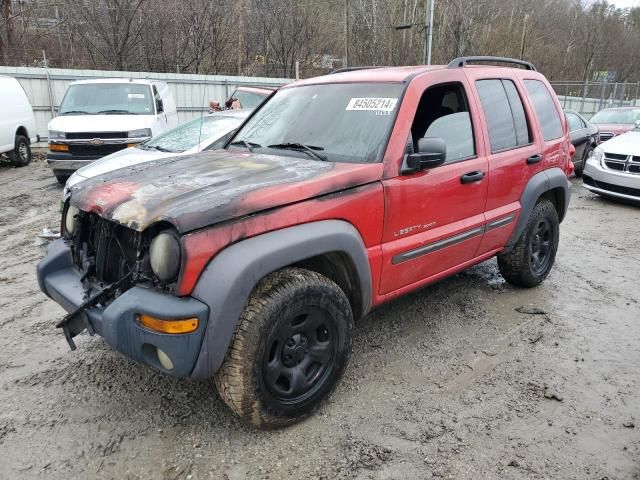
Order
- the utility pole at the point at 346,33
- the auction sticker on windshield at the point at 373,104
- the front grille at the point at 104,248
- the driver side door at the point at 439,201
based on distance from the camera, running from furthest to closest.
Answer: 1. the utility pole at the point at 346,33
2. the auction sticker on windshield at the point at 373,104
3. the driver side door at the point at 439,201
4. the front grille at the point at 104,248

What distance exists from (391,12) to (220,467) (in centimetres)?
2845

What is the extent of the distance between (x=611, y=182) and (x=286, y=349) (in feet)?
26.1

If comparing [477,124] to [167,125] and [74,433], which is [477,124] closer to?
[74,433]

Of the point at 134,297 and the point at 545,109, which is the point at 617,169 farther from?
the point at 134,297

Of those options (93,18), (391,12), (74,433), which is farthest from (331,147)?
(391,12)

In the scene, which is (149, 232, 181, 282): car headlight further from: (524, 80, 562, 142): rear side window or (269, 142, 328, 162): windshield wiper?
(524, 80, 562, 142): rear side window

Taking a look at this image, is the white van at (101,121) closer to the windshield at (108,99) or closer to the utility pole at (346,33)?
the windshield at (108,99)

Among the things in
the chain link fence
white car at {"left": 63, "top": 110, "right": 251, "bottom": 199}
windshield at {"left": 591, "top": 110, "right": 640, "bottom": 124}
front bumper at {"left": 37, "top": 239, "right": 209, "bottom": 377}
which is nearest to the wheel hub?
front bumper at {"left": 37, "top": 239, "right": 209, "bottom": 377}

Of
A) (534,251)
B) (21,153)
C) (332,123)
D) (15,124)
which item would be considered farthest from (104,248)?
(21,153)

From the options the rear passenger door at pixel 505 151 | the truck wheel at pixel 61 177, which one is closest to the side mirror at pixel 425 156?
the rear passenger door at pixel 505 151

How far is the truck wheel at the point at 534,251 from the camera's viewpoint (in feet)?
14.4

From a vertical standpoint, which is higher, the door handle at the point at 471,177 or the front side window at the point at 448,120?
the front side window at the point at 448,120

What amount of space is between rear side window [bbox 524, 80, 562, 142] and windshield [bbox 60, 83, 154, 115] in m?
7.35

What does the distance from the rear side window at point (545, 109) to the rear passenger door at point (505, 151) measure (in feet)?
0.68
